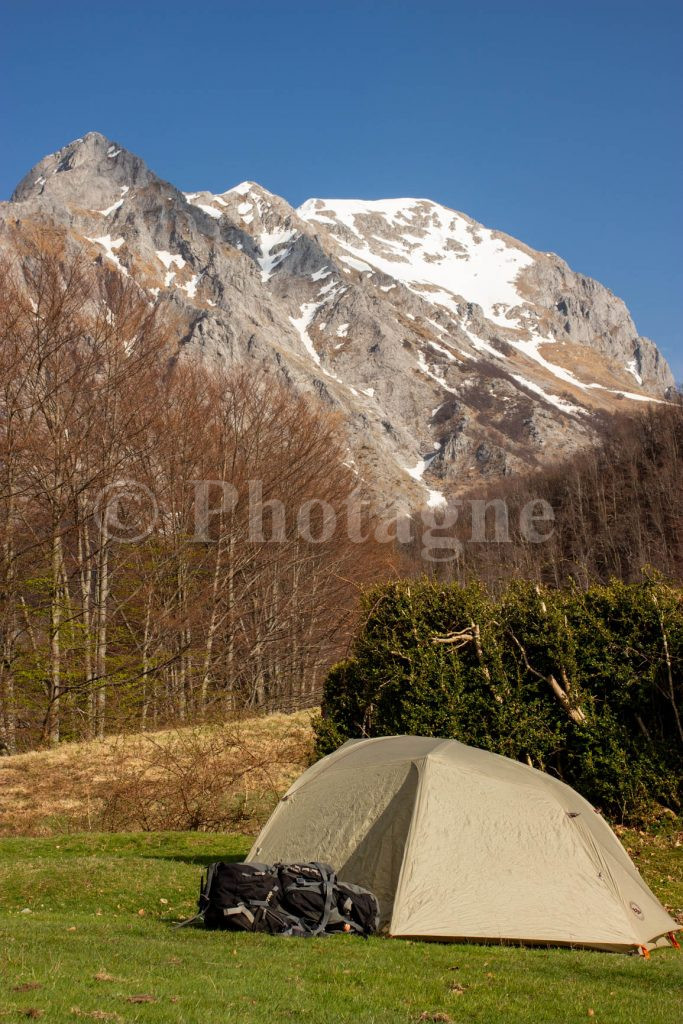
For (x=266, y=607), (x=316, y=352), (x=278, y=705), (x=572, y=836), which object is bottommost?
(x=278, y=705)

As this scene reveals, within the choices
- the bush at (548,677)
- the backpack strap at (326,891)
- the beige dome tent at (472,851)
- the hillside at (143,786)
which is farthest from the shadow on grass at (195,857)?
the backpack strap at (326,891)

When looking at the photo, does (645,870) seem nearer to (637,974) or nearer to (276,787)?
(637,974)

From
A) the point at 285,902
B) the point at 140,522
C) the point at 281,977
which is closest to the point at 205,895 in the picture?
the point at 285,902

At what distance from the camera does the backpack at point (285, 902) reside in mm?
7875

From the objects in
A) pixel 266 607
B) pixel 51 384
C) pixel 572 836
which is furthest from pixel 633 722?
pixel 266 607

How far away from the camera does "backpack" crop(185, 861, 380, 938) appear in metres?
7.88

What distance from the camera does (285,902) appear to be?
8.02m

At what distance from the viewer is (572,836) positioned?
8469 millimetres

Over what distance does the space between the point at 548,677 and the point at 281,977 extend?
911 cm

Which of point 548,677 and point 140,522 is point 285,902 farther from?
point 140,522

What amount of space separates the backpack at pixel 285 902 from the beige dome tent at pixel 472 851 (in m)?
0.36

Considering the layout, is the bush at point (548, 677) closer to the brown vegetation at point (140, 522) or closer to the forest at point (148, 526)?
the forest at point (148, 526)

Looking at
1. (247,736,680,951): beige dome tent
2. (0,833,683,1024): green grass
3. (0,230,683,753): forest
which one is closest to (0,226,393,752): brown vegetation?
(0,230,683,753): forest

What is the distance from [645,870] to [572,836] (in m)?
3.86
